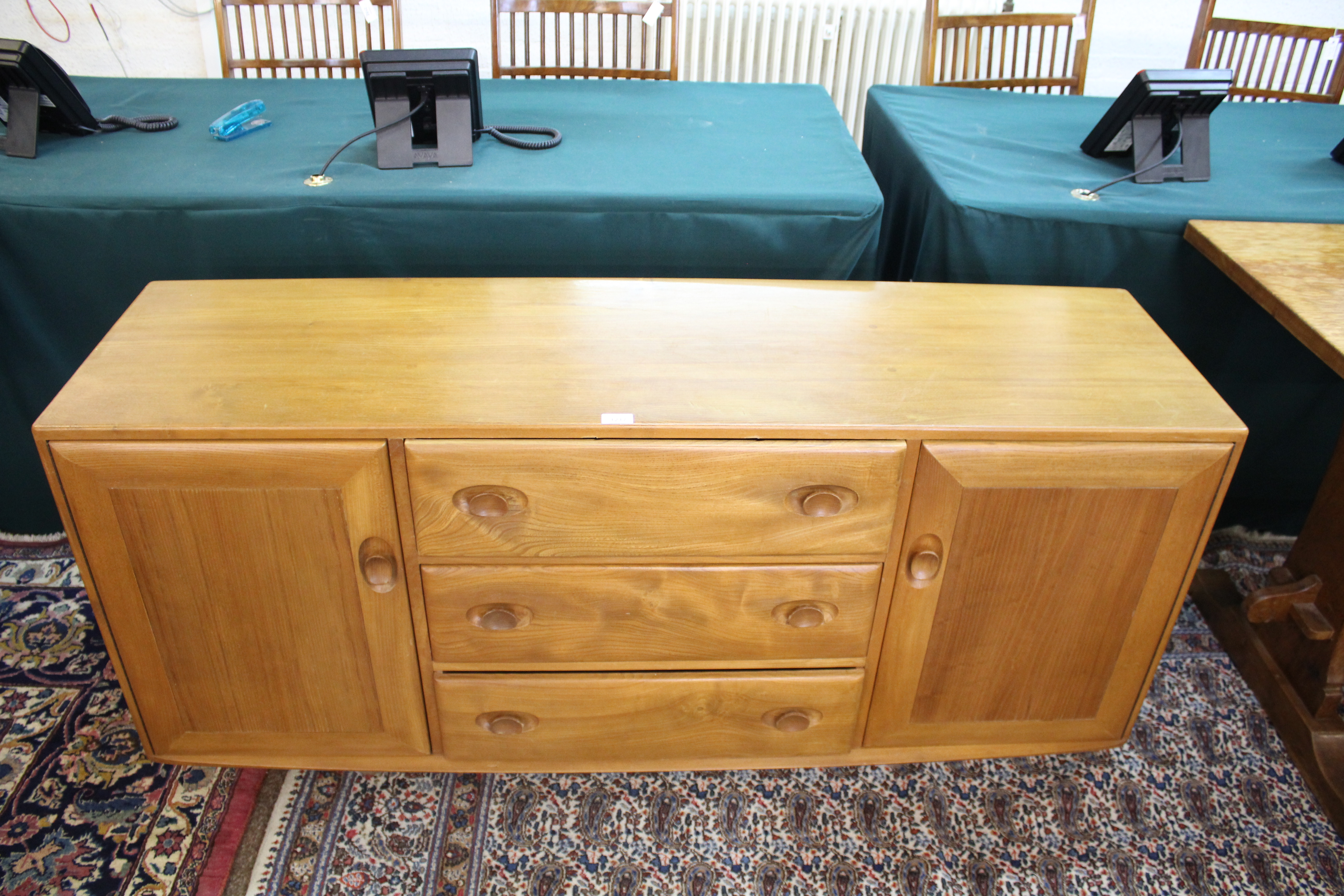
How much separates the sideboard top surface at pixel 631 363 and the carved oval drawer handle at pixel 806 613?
262mm

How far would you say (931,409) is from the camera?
1.05m

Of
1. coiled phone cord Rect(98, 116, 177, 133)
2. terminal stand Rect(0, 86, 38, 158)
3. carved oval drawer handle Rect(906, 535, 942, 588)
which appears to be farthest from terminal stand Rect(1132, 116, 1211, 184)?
terminal stand Rect(0, 86, 38, 158)

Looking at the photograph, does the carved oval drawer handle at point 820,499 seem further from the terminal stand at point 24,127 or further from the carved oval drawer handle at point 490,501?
the terminal stand at point 24,127

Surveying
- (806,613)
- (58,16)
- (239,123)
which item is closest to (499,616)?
(806,613)

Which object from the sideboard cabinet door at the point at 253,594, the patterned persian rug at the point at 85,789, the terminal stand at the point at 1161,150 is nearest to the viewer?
the sideboard cabinet door at the point at 253,594

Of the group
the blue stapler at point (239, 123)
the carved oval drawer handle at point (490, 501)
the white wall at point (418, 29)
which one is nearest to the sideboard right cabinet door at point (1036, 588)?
the carved oval drawer handle at point (490, 501)

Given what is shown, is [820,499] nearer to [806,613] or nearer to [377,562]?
[806,613]

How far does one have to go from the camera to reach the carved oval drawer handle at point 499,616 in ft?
3.76

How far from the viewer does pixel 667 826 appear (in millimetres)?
1301

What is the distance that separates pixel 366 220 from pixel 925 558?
38.4 inches

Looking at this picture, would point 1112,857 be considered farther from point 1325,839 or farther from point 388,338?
point 388,338

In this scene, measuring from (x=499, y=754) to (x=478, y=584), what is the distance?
0.32 meters

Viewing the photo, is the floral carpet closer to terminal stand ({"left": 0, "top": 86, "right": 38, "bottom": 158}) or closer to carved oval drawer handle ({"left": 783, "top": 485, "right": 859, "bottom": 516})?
carved oval drawer handle ({"left": 783, "top": 485, "right": 859, "bottom": 516})

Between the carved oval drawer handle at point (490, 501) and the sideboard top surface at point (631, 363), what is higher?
the sideboard top surface at point (631, 363)
